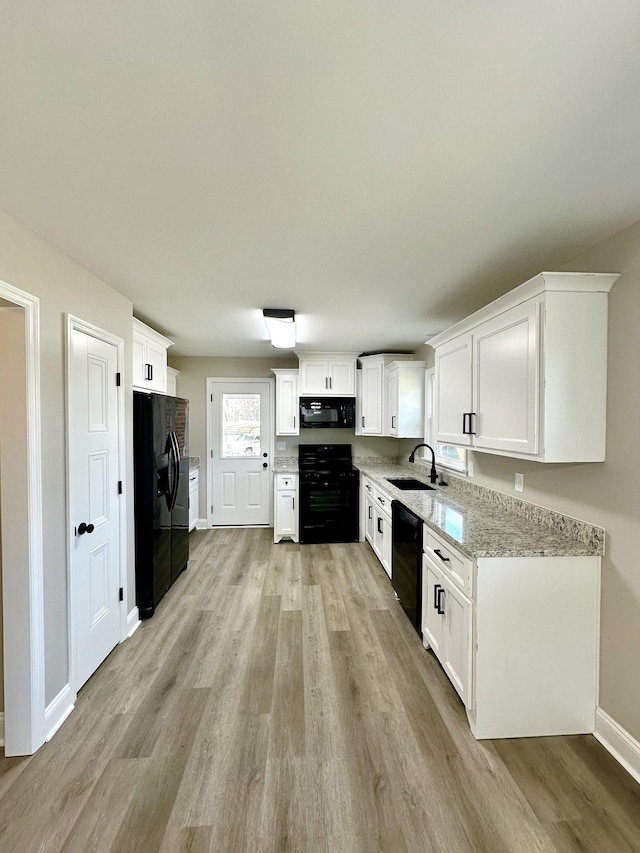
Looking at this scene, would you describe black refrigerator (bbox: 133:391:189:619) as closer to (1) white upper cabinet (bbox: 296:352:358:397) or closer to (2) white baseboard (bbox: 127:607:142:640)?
(2) white baseboard (bbox: 127:607:142:640)

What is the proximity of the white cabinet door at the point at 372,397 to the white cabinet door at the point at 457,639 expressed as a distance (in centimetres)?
262

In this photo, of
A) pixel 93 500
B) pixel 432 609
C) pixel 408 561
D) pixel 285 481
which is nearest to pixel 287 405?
pixel 285 481

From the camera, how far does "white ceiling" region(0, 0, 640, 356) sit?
82 centimetres

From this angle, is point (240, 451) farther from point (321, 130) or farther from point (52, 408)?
point (321, 130)

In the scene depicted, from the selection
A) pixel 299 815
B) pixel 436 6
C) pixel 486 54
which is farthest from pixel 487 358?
pixel 299 815

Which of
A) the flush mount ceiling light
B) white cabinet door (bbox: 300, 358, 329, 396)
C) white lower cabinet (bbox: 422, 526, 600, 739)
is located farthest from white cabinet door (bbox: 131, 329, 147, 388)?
white lower cabinet (bbox: 422, 526, 600, 739)

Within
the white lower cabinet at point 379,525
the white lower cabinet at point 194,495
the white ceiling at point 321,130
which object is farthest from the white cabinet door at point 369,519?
the white ceiling at point 321,130

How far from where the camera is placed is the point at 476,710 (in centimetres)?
178

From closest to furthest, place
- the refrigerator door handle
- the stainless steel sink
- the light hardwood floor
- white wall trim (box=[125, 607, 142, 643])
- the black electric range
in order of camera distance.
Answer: the light hardwood floor, white wall trim (box=[125, 607, 142, 643]), the refrigerator door handle, the stainless steel sink, the black electric range

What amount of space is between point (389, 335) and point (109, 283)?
2512 millimetres

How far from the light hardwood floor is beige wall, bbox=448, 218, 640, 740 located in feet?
1.29

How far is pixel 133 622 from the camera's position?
2.72 m

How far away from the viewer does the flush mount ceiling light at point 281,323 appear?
114 inches

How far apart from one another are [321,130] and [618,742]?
277cm
